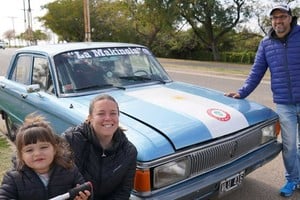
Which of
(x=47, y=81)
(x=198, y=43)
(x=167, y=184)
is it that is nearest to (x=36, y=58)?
(x=47, y=81)

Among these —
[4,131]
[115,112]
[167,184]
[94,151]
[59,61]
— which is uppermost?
[59,61]

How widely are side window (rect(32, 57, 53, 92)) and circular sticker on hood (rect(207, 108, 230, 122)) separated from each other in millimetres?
1848

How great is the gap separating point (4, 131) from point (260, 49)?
15.8 feet

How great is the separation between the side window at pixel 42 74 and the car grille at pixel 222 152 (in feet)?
6.45

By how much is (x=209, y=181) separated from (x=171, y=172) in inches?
15.2

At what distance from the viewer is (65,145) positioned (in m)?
2.53

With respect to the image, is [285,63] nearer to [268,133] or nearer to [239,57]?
[268,133]

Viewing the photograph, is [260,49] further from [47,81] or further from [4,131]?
[4,131]

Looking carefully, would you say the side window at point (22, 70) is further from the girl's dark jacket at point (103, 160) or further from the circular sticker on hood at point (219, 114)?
the circular sticker on hood at point (219, 114)

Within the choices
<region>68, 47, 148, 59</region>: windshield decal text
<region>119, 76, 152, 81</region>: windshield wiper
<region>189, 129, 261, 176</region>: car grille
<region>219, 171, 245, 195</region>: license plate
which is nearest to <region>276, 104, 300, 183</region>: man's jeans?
<region>189, 129, 261, 176</region>: car grille

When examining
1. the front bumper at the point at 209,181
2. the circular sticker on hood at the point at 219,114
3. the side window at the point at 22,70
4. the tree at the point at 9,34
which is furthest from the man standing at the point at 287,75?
the tree at the point at 9,34

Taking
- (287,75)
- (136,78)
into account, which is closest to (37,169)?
(136,78)

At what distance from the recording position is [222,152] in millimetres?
3193

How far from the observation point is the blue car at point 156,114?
2.84 metres
